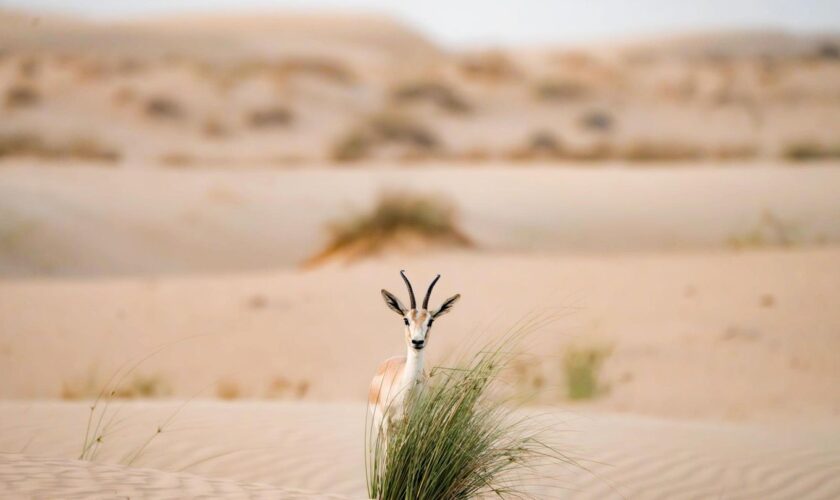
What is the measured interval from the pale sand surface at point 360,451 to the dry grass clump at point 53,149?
17.5 m

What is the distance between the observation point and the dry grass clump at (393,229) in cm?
1540

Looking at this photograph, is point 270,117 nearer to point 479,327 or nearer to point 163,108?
point 163,108

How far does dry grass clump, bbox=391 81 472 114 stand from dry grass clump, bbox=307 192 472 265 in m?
22.5

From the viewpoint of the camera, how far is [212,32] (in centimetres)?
7225

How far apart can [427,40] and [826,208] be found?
72513mm

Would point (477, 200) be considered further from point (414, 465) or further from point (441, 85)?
point (441, 85)

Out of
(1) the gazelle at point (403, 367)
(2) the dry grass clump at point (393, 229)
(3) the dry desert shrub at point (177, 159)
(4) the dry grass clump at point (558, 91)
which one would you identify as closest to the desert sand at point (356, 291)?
(2) the dry grass clump at point (393, 229)

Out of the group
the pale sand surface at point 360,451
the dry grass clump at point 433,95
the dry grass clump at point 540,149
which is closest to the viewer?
the pale sand surface at point 360,451

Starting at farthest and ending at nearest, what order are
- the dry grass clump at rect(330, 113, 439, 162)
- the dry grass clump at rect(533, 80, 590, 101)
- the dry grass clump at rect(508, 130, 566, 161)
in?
the dry grass clump at rect(533, 80, 590, 101), the dry grass clump at rect(330, 113, 439, 162), the dry grass clump at rect(508, 130, 566, 161)

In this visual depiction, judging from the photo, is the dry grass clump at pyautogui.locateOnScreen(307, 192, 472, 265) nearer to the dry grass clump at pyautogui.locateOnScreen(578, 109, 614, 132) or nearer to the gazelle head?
the gazelle head

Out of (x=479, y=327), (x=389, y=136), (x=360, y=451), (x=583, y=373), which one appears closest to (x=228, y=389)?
(x=479, y=327)

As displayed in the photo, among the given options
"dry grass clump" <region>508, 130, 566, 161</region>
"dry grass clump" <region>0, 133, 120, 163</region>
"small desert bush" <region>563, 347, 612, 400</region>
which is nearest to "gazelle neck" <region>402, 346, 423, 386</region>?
"small desert bush" <region>563, 347, 612, 400</region>

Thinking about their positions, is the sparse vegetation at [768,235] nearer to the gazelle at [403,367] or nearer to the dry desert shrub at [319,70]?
the gazelle at [403,367]

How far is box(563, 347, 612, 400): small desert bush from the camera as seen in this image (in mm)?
9820
